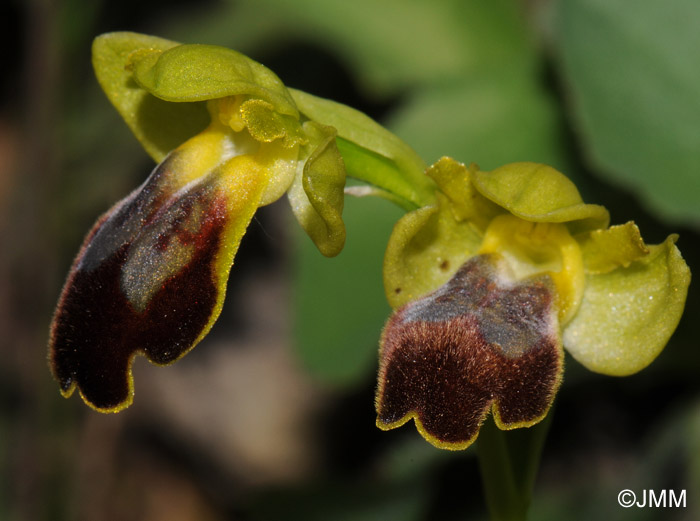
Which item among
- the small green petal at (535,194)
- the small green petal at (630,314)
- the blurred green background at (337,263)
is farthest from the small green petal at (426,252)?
the blurred green background at (337,263)

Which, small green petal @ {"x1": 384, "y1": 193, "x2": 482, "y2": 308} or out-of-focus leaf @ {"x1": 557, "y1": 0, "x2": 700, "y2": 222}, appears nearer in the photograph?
small green petal @ {"x1": 384, "y1": 193, "x2": 482, "y2": 308}

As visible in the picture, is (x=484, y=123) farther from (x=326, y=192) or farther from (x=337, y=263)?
(x=326, y=192)

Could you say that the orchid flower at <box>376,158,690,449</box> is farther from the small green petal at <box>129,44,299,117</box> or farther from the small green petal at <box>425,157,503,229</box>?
the small green petal at <box>129,44,299,117</box>

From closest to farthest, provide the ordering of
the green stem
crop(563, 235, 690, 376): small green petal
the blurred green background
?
1. crop(563, 235, 690, 376): small green petal
2. the green stem
3. the blurred green background

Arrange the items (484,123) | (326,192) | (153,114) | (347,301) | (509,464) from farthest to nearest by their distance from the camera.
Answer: (484,123) → (347,301) → (153,114) → (509,464) → (326,192)

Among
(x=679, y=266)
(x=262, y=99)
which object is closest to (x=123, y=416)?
(x=262, y=99)

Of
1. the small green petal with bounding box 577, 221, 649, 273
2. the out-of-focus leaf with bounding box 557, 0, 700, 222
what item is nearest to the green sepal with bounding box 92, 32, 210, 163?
the small green petal with bounding box 577, 221, 649, 273

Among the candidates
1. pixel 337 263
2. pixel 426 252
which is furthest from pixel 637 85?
pixel 426 252

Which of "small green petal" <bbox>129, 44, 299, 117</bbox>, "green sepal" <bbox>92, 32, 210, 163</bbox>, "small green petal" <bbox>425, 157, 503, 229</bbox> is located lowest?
"small green petal" <bbox>425, 157, 503, 229</bbox>
